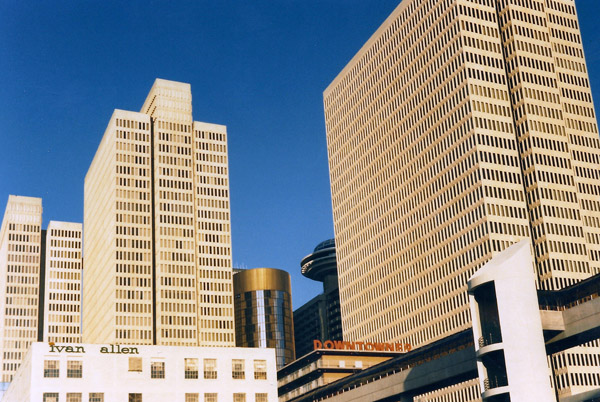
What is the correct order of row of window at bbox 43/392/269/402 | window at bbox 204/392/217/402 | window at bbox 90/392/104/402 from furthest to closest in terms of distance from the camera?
window at bbox 204/392/217/402
window at bbox 90/392/104/402
row of window at bbox 43/392/269/402

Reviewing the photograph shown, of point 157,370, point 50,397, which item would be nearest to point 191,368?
point 157,370

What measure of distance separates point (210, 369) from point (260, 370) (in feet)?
30.9

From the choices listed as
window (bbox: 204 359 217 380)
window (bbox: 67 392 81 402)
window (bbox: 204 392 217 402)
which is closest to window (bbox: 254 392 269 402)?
window (bbox: 204 392 217 402)

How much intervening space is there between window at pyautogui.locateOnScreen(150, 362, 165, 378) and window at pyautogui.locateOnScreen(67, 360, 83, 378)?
11800 millimetres

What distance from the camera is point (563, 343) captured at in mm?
108750

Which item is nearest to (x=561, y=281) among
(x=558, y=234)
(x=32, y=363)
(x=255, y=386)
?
(x=558, y=234)

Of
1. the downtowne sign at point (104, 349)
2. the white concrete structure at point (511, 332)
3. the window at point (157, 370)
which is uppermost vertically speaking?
the downtowne sign at point (104, 349)

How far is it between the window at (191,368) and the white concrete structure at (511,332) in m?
61.3

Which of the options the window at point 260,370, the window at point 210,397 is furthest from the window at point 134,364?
the window at point 260,370

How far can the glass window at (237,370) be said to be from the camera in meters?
152

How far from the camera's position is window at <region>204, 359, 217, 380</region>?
150m

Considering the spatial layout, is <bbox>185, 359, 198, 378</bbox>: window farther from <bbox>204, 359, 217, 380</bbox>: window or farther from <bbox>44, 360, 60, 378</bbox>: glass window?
<bbox>44, 360, 60, 378</bbox>: glass window

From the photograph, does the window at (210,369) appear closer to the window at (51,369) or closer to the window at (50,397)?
the window at (51,369)

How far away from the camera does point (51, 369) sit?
141625mm
